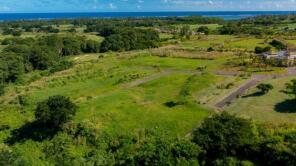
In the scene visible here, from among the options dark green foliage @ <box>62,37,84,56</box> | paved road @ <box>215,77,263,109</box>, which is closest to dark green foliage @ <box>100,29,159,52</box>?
dark green foliage @ <box>62,37,84,56</box>

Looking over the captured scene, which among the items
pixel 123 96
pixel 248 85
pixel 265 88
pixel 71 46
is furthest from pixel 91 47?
pixel 265 88

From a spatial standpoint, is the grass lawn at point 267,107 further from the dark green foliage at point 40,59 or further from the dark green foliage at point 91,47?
the dark green foliage at point 91,47

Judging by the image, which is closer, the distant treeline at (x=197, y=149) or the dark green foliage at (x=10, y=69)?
the distant treeline at (x=197, y=149)

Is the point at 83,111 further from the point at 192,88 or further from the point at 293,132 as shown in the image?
the point at 293,132

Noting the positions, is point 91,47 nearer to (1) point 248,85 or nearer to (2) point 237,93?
(1) point 248,85

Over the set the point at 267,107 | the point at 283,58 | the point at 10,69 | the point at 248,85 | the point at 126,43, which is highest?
the point at 283,58

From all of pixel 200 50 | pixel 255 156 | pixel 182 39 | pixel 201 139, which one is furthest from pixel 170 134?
pixel 182 39

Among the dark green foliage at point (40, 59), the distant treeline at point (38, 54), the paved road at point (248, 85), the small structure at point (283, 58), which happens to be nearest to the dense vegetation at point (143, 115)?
the distant treeline at point (38, 54)
